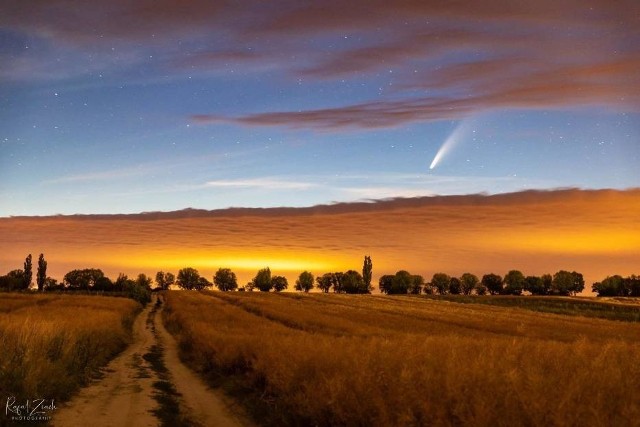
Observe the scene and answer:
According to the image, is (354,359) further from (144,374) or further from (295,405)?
(144,374)

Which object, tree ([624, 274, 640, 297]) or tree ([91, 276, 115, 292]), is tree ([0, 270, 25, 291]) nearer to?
tree ([91, 276, 115, 292])

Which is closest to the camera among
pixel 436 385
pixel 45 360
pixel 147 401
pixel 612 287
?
pixel 436 385

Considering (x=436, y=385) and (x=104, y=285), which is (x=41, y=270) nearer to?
(x=104, y=285)

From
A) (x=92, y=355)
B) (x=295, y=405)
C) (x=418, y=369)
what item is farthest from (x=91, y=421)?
(x=92, y=355)

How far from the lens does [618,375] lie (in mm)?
9039

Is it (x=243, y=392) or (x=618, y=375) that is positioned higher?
(x=618, y=375)

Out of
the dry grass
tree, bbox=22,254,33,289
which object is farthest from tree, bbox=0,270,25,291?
the dry grass

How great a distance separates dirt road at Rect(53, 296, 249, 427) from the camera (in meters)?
11.7

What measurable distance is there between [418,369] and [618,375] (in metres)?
3.29

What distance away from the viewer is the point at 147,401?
543 inches

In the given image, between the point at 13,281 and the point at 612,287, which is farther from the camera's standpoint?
the point at 612,287

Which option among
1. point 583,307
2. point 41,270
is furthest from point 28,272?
point 583,307
